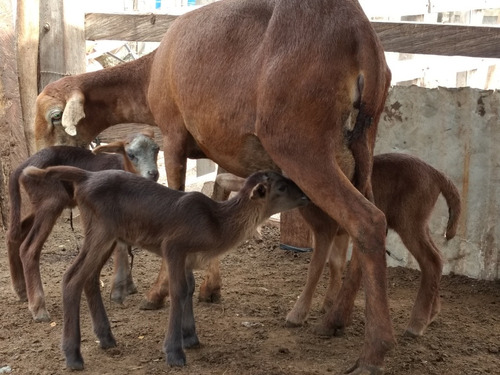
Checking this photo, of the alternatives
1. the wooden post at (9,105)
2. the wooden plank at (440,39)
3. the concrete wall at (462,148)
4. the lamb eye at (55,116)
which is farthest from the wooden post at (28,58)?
the concrete wall at (462,148)

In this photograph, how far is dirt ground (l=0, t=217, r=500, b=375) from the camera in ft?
19.2

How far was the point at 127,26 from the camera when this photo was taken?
923cm

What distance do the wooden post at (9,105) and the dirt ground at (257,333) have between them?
1142 millimetres

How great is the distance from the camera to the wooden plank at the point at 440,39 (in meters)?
7.89

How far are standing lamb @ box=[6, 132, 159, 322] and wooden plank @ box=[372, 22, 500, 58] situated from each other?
253 cm

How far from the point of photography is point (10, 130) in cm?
905

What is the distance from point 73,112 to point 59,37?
1.98 meters

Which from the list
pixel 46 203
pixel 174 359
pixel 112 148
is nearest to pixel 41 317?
pixel 46 203

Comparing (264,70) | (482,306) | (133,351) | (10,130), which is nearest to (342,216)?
(264,70)

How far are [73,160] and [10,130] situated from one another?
2310 mm

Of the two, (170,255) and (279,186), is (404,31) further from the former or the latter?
(170,255)

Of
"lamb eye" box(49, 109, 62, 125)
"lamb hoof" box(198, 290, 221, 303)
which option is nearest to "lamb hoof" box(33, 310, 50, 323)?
"lamb hoof" box(198, 290, 221, 303)

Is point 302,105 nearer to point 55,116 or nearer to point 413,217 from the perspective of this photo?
point 413,217

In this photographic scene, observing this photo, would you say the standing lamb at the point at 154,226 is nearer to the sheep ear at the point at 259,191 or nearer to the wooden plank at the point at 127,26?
the sheep ear at the point at 259,191
